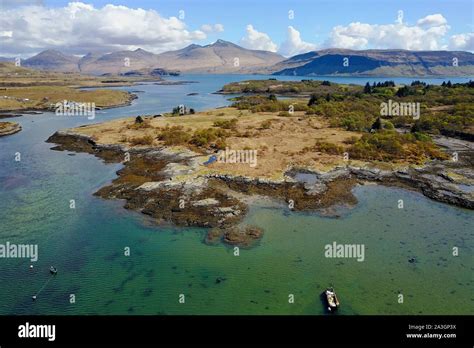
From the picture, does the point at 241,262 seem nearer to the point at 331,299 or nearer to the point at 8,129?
the point at 331,299

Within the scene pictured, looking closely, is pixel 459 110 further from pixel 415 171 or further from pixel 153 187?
pixel 153 187

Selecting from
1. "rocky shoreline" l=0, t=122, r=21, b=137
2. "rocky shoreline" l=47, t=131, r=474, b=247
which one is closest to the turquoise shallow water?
"rocky shoreline" l=47, t=131, r=474, b=247

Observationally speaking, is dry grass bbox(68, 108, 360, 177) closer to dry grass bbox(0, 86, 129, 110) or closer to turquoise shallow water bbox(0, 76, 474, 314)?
turquoise shallow water bbox(0, 76, 474, 314)

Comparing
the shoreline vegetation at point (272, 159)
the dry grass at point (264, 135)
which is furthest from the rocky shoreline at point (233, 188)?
the dry grass at point (264, 135)

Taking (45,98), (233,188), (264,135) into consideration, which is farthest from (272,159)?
(45,98)

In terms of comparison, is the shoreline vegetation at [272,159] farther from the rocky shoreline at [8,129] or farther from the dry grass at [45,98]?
the dry grass at [45,98]
